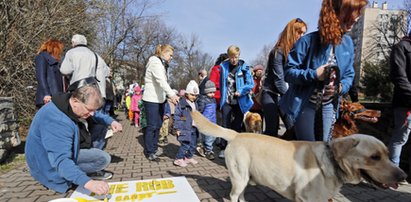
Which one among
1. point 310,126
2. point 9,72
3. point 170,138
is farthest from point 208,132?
point 9,72

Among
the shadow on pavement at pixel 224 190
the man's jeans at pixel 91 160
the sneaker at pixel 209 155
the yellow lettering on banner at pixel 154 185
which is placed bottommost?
the sneaker at pixel 209 155

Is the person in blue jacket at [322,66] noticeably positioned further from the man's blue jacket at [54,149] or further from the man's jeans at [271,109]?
the man's blue jacket at [54,149]

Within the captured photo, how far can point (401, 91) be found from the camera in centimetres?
356

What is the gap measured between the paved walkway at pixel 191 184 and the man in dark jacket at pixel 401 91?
0.71 m

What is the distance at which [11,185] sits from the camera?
3688 mm

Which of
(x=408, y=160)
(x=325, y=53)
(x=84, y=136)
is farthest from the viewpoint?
(x=408, y=160)

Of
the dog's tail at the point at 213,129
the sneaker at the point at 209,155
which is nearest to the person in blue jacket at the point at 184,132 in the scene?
the sneaker at the point at 209,155

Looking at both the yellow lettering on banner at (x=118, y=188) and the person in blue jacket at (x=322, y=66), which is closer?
the person in blue jacket at (x=322, y=66)

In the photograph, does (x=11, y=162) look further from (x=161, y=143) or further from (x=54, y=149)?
(x=161, y=143)

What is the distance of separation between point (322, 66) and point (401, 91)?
2154 millimetres

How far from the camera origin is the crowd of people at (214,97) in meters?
2.38

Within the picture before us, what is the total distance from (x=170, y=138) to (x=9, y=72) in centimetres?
458

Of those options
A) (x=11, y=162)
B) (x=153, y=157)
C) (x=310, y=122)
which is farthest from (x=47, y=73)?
(x=310, y=122)

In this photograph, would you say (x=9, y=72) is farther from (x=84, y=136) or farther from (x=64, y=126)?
(x=64, y=126)
